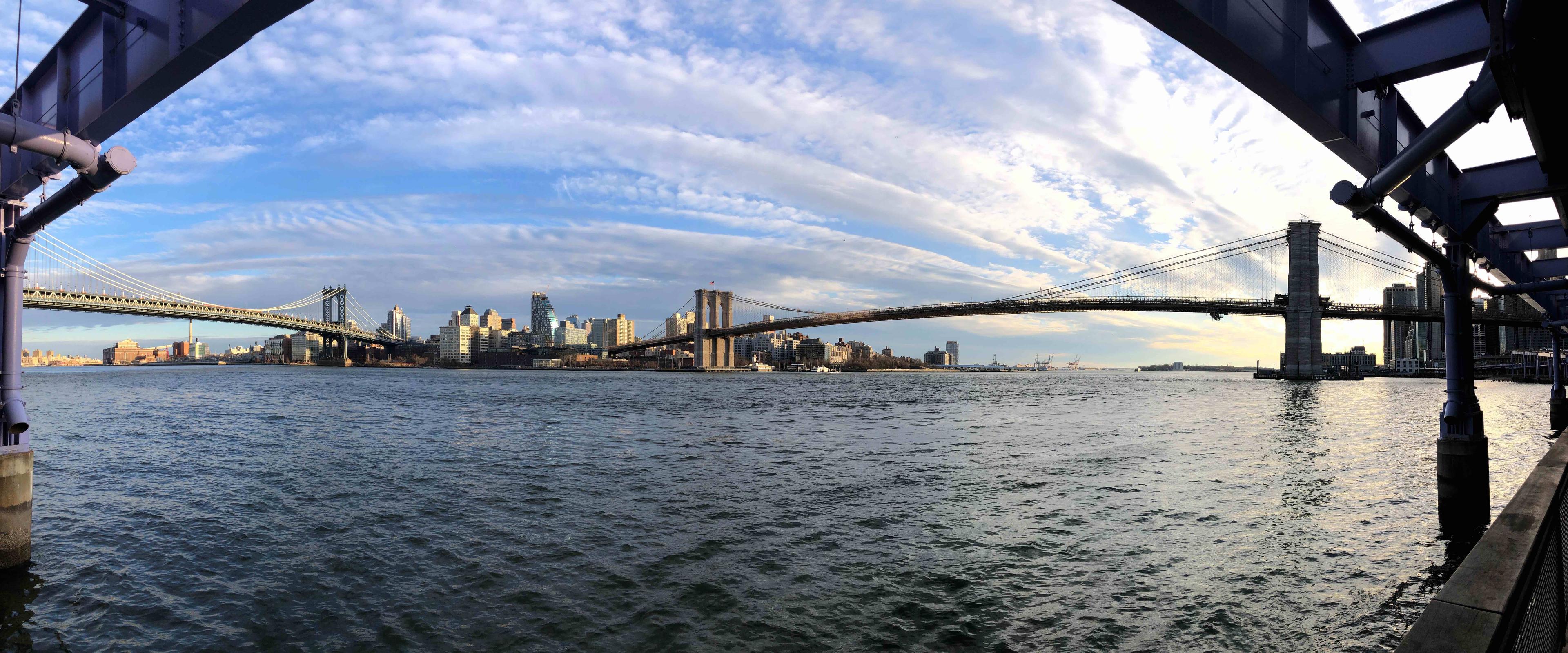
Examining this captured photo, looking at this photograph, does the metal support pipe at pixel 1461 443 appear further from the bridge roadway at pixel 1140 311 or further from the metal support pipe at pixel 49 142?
the bridge roadway at pixel 1140 311

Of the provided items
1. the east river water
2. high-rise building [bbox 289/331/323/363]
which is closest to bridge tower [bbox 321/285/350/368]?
high-rise building [bbox 289/331/323/363]

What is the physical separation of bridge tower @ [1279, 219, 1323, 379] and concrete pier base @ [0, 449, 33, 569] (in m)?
95.9

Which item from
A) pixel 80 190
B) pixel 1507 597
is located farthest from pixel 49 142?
pixel 1507 597

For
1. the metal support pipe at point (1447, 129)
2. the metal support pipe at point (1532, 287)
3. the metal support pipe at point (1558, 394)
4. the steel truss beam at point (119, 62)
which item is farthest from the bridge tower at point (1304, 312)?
the steel truss beam at point (119, 62)

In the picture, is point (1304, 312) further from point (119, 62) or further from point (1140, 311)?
point (119, 62)

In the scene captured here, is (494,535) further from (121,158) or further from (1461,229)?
(1461,229)

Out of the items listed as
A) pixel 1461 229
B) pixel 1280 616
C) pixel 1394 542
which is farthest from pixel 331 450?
pixel 1461 229

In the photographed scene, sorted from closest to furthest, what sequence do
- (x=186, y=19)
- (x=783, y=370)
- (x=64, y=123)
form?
1. (x=186, y=19)
2. (x=64, y=123)
3. (x=783, y=370)

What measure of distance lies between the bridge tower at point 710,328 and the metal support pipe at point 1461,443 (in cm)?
9309

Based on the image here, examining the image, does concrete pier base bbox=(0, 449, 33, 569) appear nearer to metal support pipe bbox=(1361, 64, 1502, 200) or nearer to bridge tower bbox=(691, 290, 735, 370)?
metal support pipe bbox=(1361, 64, 1502, 200)

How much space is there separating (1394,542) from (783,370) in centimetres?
14017

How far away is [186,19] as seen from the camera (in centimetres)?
614

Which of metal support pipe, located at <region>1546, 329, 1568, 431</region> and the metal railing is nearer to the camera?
the metal railing

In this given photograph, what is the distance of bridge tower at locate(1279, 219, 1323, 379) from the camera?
76.8 metres
